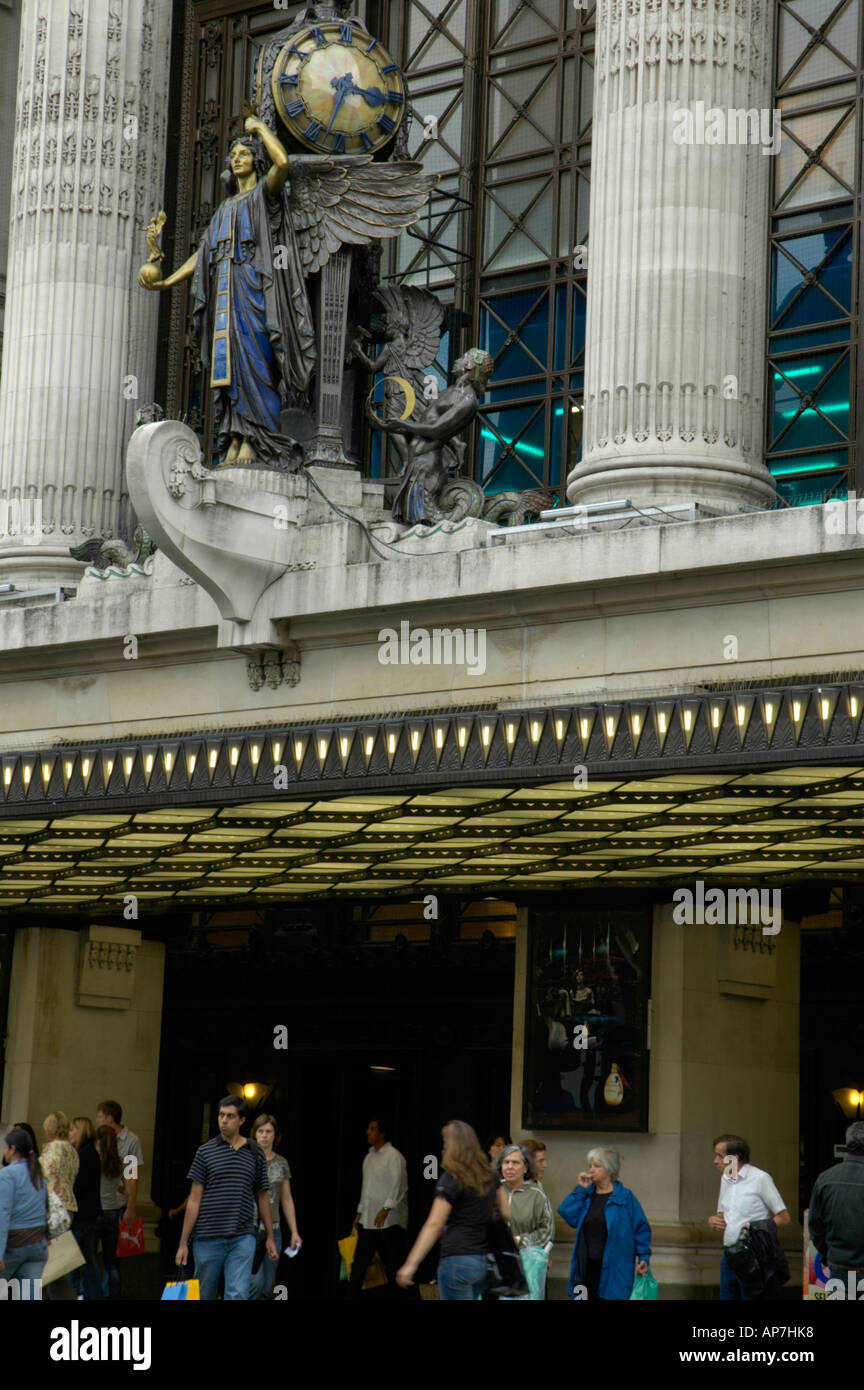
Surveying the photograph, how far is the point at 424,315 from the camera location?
75.2 feet

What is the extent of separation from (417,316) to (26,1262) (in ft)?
40.3

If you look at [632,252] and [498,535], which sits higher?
[632,252]

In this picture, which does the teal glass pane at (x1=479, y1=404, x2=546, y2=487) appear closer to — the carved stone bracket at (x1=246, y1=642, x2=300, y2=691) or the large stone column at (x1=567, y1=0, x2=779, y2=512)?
the large stone column at (x1=567, y1=0, x2=779, y2=512)

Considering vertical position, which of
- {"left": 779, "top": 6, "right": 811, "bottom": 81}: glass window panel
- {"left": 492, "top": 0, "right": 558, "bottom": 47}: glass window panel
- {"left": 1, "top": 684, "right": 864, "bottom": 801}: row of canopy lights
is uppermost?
{"left": 492, "top": 0, "right": 558, "bottom": 47}: glass window panel

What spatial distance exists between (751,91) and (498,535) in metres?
4.82

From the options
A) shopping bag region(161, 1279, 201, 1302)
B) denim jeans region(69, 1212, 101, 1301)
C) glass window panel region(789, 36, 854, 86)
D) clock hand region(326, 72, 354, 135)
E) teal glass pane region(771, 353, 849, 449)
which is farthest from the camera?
glass window panel region(789, 36, 854, 86)

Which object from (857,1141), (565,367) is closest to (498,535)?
(565,367)

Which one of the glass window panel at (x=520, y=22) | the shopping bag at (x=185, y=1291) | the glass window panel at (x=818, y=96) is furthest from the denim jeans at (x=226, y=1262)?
the glass window panel at (x=520, y=22)

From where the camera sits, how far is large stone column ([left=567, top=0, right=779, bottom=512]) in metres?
19.5

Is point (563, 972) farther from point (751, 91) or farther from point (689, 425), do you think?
point (751, 91)

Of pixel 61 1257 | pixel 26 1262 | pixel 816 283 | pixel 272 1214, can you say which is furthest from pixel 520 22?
pixel 26 1262

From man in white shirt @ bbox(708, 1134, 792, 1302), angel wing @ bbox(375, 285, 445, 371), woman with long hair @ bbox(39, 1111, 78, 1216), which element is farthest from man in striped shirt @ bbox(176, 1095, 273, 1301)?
angel wing @ bbox(375, 285, 445, 371)

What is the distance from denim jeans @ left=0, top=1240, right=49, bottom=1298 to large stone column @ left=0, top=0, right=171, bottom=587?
1156 centimetres
